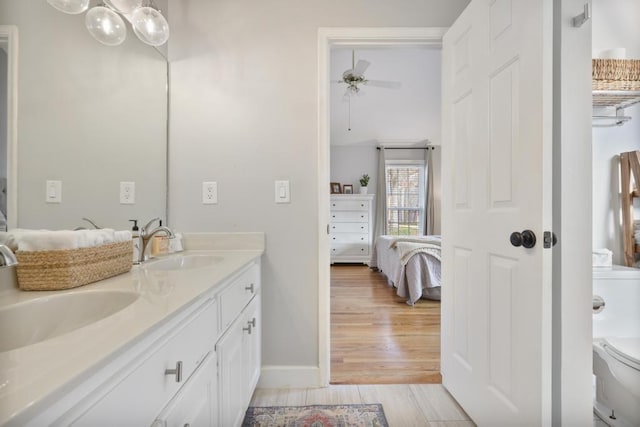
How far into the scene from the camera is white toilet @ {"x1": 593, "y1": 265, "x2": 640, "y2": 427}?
1.09 m

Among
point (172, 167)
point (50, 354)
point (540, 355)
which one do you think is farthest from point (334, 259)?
point (50, 354)

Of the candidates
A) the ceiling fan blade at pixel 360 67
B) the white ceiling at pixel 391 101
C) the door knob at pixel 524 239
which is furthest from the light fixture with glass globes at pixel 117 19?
the white ceiling at pixel 391 101

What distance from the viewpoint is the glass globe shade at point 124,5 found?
1243 millimetres

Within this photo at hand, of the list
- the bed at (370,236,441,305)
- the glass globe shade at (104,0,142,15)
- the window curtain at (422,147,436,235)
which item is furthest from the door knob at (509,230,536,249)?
the window curtain at (422,147,436,235)

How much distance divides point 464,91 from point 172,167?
5.48 feet

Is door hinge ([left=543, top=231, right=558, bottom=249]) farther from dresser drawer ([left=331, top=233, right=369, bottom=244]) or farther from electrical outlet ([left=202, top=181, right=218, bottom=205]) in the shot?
dresser drawer ([left=331, top=233, right=369, bottom=244])

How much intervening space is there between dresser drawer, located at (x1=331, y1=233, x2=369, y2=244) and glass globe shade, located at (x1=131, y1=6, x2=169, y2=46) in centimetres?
464

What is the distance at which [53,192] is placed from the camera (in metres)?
0.95

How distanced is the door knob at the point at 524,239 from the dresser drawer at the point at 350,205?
4625 mm

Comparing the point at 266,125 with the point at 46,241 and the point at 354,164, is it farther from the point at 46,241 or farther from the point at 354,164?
the point at 354,164

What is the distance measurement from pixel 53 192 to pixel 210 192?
79cm

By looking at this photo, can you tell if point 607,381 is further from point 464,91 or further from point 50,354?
point 50,354

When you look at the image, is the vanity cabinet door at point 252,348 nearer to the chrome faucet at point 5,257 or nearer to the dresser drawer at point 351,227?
the chrome faucet at point 5,257

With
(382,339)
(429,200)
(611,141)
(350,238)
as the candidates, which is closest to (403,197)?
(429,200)
